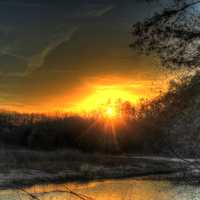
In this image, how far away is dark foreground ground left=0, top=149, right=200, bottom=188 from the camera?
92.6 ft

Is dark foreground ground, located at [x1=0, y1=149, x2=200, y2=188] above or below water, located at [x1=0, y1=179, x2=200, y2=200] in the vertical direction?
above

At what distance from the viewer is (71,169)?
3447 centimetres

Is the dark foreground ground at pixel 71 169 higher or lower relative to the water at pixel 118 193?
higher

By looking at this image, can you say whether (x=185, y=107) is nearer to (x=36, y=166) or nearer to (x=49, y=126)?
(x=36, y=166)

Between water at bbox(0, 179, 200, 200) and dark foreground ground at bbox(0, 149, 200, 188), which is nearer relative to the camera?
water at bbox(0, 179, 200, 200)

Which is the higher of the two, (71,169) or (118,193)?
(71,169)

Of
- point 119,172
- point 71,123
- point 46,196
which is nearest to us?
point 46,196

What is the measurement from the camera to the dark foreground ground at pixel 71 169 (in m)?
28.2

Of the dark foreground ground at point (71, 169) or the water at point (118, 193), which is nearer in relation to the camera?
the water at point (118, 193)

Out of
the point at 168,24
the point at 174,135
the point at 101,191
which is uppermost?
the point at 168,24

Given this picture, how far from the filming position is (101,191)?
74.4 ft

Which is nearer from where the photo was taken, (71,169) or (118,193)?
(118,193)

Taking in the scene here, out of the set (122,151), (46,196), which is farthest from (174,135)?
(122,151)

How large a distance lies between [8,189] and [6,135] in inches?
2136
